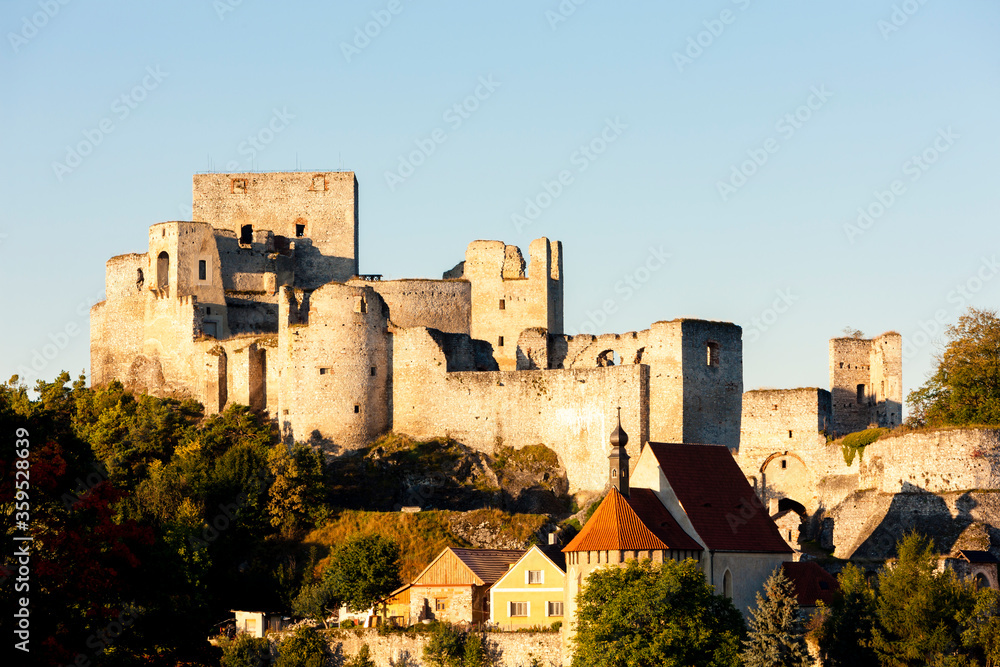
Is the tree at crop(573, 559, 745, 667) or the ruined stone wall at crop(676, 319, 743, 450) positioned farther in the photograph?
the ruined stone wall at crop(676, 319, 743, 450)

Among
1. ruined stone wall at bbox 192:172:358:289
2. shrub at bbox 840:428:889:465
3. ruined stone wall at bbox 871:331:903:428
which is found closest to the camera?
shrub at bbox 840:428:889:465

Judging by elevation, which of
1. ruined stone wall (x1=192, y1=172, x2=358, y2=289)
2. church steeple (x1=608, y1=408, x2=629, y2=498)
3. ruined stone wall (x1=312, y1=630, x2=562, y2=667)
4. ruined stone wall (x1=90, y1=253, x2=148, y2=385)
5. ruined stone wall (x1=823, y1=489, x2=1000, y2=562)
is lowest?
ruined stone wall (x1=312, y1=630, x2=562, y2=667)

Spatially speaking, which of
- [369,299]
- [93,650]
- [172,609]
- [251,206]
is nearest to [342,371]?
[369,299]

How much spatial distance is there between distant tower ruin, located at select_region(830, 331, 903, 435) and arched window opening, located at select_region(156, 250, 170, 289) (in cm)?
3162

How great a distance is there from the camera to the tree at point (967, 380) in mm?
67625

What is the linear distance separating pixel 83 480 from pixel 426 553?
2078cm

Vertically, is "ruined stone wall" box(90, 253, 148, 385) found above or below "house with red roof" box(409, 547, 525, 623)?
above

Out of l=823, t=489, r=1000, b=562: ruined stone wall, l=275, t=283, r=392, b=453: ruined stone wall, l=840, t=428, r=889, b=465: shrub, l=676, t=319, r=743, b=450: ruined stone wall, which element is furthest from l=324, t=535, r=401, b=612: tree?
l=840, t=428, r=889, b=465: shrub

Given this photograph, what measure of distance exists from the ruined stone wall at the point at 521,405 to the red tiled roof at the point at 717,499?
1275 centimetres

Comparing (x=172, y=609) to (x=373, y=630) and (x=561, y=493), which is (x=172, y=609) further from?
(x=561, y=493)

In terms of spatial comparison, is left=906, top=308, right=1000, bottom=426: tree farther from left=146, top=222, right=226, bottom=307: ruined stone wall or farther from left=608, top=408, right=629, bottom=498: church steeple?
left=146, top=222, right=226, bottom=307: ruined stone wall

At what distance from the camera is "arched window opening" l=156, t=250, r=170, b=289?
267 feet

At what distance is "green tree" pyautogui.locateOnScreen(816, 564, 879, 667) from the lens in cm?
5359

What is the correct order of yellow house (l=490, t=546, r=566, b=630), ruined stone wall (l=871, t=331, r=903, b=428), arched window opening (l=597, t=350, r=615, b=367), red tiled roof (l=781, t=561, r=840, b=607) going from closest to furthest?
red tiled roof (l=781, t=561, r=840, b=607)
yellow house (l=490, t=546, r=566, b=630)
ruined stone wall (l=871, t=331, r=903, b=428)
arched window opening (l=597, t=350, r=615, b=367)
